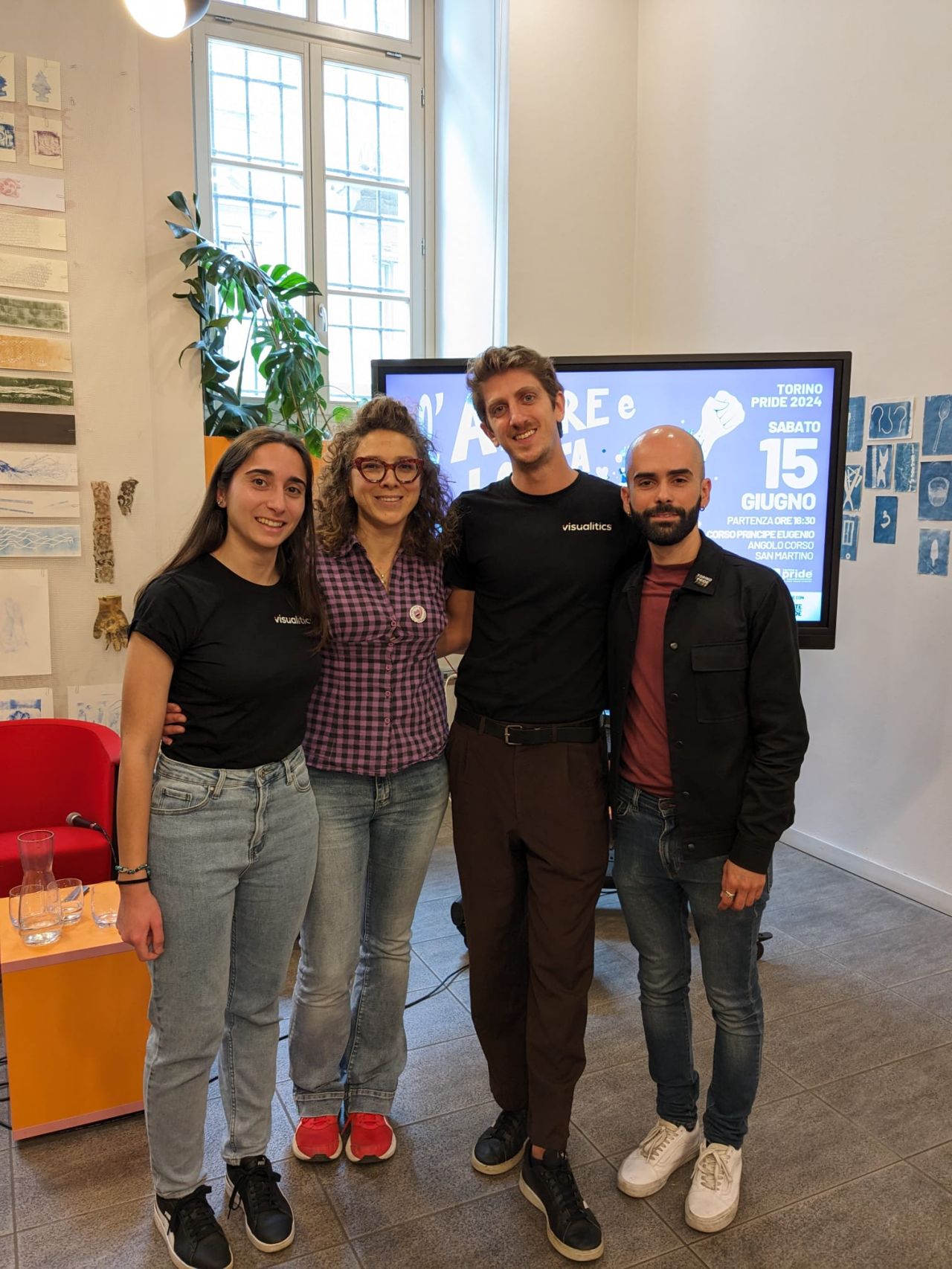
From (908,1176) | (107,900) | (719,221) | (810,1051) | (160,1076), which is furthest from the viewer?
Result: (719,221)

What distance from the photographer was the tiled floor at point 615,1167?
5.86 ft

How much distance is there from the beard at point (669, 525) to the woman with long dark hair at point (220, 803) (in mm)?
621

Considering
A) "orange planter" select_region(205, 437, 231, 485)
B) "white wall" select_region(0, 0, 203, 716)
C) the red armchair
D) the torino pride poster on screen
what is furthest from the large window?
the red armchair

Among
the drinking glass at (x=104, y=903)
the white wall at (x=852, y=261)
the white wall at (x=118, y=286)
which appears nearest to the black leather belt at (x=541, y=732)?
the drinking glass at (x=104, y=903)

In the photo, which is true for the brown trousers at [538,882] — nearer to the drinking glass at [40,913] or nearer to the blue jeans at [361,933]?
the blue jeans at [361,933]

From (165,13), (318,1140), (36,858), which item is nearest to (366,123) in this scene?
(165,13)

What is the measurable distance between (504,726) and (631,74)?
4092 mm

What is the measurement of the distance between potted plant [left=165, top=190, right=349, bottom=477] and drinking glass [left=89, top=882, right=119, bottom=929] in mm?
1846

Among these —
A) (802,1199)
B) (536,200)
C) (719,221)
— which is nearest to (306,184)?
(536,200)

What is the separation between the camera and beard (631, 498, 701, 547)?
1707 mm

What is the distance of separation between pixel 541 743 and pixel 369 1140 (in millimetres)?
969

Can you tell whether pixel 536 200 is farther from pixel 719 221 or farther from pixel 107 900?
pixel 107 900

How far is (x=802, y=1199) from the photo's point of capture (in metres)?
1.93

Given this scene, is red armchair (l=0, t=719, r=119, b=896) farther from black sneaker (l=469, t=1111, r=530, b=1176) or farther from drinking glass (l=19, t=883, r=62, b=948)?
black sneaker (l=469, t=1111, r=530, b=1176)
